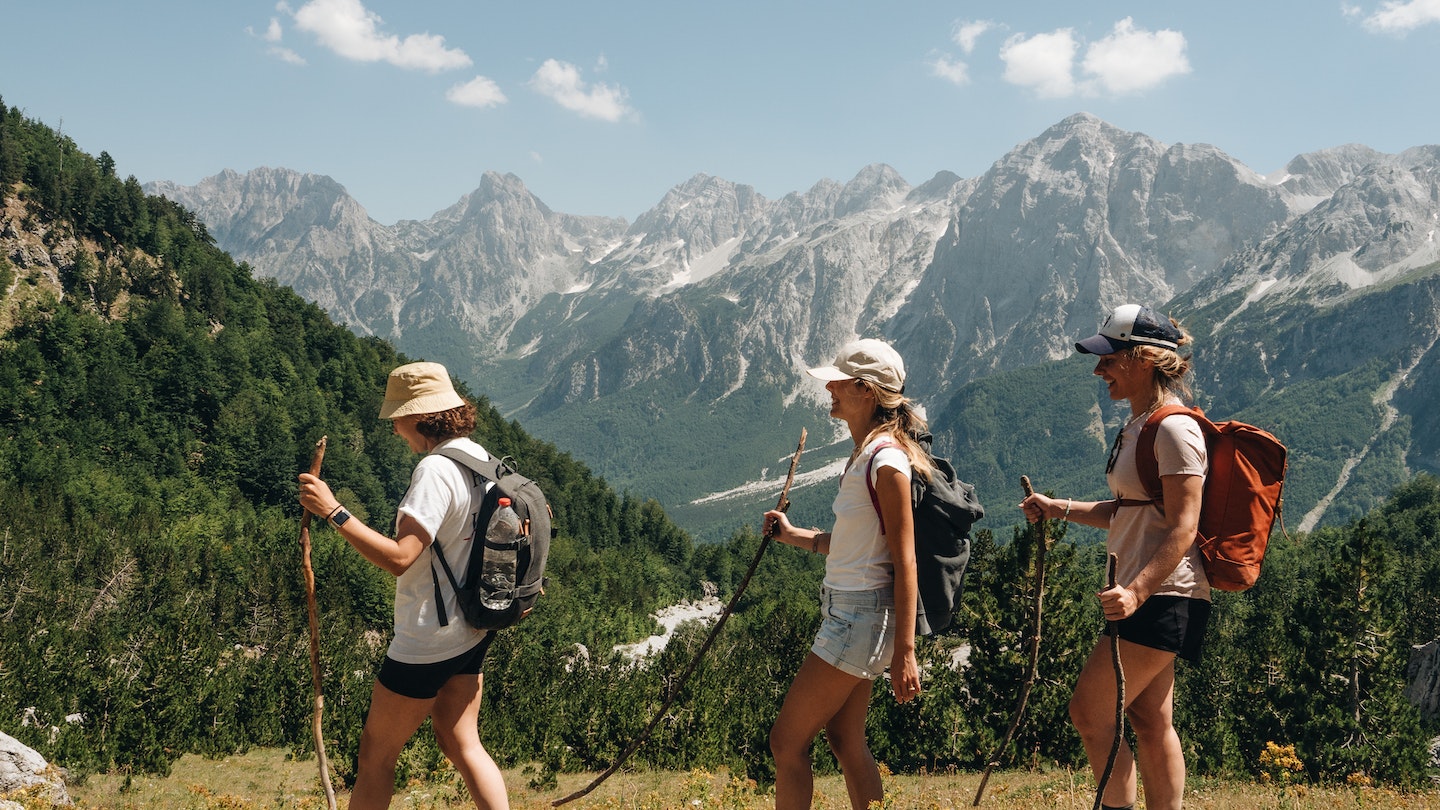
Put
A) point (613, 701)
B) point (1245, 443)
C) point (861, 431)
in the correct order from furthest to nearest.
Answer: point (613, 701)
point (861, 431)
point (1245, 443)

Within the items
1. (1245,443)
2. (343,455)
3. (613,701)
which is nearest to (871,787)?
(1245,443)

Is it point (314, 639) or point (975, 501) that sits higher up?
point (975, 501)

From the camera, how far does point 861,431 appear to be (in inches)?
241

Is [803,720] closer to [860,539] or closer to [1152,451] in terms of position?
[860,539]

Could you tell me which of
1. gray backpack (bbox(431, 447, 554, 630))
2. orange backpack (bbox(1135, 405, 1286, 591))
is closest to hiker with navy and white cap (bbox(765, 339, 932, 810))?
orange backpack (bbox(1135, 405, 1286, 591))

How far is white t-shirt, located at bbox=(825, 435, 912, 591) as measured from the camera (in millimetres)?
5756

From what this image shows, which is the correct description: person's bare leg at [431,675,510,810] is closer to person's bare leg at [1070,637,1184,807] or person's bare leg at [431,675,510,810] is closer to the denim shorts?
the denim shorts

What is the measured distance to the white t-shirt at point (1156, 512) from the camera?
548 cm

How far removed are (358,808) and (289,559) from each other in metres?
90.5

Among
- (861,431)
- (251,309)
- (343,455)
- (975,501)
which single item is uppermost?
(251,309)

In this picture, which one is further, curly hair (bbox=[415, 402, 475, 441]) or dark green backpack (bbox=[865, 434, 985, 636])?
curly hair (bbox=[415, 402, 475, 441])

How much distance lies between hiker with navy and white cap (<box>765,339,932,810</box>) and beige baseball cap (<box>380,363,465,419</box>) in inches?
102

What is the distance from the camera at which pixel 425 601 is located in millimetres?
5902

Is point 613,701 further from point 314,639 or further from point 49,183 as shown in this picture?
point 49,183
